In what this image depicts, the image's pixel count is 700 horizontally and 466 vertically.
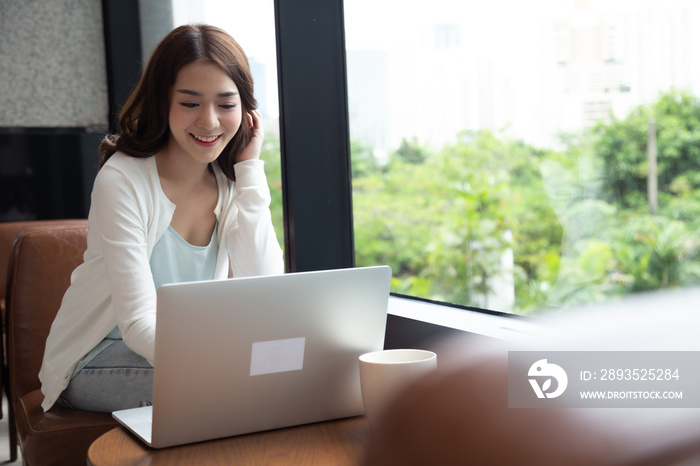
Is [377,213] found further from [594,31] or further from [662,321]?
[662,321]

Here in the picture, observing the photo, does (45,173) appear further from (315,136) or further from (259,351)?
(259,351)

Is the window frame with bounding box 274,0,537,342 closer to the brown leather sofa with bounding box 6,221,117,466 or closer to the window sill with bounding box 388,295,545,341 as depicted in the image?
the window sill with bounding box 388,295,545,341

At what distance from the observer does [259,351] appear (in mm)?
922

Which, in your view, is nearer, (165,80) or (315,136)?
(165,80)

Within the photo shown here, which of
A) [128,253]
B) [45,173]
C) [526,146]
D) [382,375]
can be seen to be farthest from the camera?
[45,173]

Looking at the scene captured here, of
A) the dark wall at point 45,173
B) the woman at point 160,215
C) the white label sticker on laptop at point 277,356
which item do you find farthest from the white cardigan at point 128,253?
the dark wall at point 45,173

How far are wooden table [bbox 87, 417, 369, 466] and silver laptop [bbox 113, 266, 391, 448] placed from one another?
0.02 m

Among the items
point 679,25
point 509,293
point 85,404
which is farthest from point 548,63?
point 85,404

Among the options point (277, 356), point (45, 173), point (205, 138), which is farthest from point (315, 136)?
point (45, 173)

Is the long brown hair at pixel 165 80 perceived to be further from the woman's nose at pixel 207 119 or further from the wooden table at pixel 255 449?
the wooden table at pixel 255 449

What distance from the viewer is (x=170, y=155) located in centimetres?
164

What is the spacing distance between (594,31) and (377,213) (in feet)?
2.80

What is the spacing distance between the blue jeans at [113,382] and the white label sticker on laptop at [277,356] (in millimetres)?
555

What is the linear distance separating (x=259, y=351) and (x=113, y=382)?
641 mm
